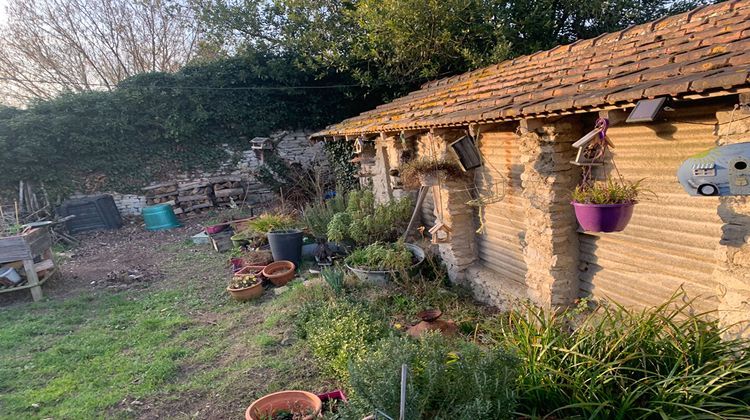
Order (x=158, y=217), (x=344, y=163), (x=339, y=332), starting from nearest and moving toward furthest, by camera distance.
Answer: (x=339, y=332), (x=158, y=217), (x=344, y=163)

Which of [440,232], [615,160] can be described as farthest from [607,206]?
[440,232]

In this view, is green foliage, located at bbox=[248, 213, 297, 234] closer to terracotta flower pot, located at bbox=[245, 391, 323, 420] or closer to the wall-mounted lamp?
terracotta flower pot, located at bbox=[245, 391, 323, 420]

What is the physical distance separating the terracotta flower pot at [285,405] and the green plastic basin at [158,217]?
9454mm

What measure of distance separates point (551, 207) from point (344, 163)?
28.5 feet

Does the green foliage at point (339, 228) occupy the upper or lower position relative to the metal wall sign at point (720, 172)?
lower

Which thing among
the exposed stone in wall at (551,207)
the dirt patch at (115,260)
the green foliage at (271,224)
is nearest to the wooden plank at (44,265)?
the dirt patch at (115,260)

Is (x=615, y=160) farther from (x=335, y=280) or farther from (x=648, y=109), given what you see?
(x=335, y=280)

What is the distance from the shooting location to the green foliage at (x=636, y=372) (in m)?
2.21

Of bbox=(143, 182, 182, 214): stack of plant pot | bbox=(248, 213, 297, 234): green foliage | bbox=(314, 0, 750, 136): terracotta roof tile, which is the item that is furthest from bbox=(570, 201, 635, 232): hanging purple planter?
bbox=(143, 182, 182, 214): stack of plant pot

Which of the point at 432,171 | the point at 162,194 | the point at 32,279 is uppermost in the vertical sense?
the point at 432,171

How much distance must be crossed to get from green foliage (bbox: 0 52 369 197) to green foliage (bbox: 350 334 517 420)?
10965 mm

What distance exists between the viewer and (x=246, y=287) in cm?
628

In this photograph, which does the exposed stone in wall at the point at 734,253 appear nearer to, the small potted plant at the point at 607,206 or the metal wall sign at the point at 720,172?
the metal wall sign at the point at 720,172

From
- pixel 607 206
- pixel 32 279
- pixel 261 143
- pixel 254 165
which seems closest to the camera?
pixel 607 206
